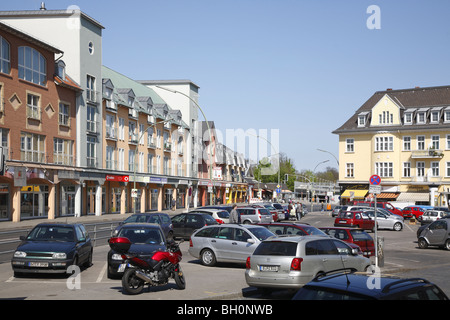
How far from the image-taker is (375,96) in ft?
258

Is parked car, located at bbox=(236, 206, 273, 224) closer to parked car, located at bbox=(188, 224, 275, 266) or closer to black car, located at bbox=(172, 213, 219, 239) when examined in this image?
black car, located at bbox=(172, 213, 219, 239)

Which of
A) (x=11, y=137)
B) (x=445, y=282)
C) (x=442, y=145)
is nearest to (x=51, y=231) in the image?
(x=445, y=282)

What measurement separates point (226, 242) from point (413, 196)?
58446 millimetres

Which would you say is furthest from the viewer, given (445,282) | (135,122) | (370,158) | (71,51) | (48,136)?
(370,158)

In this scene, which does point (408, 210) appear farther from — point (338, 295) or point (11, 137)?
point (338, 295)

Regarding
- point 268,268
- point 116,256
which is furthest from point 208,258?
point 268,268

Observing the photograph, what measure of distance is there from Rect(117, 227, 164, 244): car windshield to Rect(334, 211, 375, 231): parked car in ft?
81.6

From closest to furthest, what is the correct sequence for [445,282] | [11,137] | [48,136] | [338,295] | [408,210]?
[338,295]
[445,282]
[11,137]
[48,136]
[408,210]

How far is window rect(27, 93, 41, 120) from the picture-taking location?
4397 centimetres

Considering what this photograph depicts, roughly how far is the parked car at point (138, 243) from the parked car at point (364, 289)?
861 cm

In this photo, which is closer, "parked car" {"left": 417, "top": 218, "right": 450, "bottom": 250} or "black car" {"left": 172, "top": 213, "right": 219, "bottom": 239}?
"parked car" {"left": 417, "top": 218, "right": 450, "bottom": 250}

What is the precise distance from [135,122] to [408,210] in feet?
106

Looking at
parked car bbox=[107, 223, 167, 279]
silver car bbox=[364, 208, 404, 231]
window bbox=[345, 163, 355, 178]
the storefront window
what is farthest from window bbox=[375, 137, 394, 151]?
parked car bbox=[107, 223, 167, 279]

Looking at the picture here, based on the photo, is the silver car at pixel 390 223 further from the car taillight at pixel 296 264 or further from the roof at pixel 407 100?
the roof at pixel 407 100
